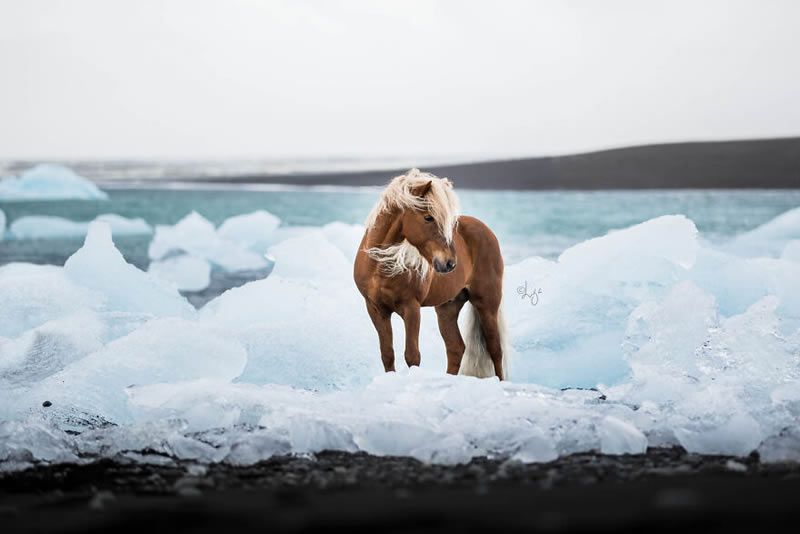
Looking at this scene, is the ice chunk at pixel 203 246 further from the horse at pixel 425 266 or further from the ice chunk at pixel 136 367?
the horse at pixel 425 266

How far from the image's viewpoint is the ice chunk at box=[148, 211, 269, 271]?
13.8 meters

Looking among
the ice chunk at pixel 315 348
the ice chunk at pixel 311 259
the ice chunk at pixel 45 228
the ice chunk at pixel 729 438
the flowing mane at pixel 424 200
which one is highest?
the flowing mane at pixel 424 200

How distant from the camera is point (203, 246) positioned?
13.9m

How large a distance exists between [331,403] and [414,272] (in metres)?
0.62

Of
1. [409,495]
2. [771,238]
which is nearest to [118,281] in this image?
[409,495]

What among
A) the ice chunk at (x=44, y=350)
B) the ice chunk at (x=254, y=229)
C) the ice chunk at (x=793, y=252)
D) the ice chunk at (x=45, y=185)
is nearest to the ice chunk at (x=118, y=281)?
the ice chunk at (x=44, y=350)

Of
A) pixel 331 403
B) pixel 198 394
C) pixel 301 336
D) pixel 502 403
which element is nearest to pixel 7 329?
pixel 301 336

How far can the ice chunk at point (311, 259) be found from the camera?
6113 mm

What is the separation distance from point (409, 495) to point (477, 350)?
74.2 inches

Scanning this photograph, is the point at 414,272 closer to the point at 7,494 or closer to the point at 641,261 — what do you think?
the point at 7,494

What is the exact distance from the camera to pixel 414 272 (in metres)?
3.53

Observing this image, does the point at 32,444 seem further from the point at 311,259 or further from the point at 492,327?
the point at 311,259

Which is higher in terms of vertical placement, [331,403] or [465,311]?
[465,311]

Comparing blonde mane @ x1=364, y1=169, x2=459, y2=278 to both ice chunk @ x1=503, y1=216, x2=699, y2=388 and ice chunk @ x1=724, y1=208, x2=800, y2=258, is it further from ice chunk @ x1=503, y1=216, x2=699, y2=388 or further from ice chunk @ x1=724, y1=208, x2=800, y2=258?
ice chunk @ x1=724, y1=208, x2=800, y2=258
